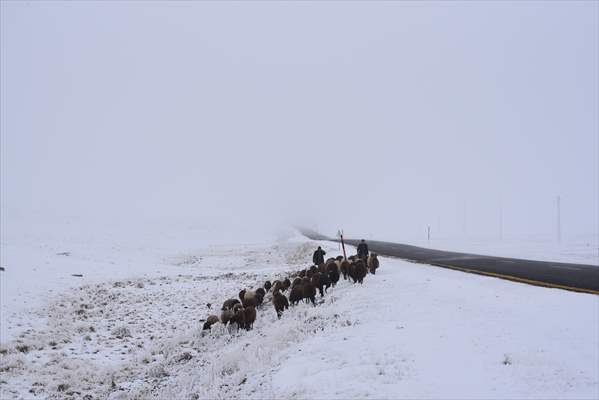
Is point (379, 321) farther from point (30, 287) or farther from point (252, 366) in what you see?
point (30, 287)

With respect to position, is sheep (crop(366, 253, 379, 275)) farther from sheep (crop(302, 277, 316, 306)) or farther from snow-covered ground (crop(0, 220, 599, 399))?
sheep (crop(302, 277, 316, 306))

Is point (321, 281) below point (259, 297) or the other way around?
the other way around

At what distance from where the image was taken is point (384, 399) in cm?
645

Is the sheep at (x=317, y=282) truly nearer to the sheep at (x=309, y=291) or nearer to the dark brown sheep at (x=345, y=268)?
the sheep at (x=309, y=291)

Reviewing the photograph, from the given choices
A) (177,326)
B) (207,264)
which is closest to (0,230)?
(207,264)

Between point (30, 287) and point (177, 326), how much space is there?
388 inches

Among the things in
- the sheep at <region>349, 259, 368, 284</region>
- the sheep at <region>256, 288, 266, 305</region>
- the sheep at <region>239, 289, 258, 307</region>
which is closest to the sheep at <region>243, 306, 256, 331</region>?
the sheep at <region>239, 289, 258, 307</region>

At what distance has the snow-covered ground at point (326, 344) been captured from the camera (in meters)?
7.17

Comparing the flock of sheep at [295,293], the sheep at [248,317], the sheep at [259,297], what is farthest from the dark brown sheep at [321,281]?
the sheep at [259,297]

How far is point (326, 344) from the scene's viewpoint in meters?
8.97

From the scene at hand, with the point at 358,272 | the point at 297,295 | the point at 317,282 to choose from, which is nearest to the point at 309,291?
the point at 297,295


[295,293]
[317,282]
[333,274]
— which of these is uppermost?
[333,274]

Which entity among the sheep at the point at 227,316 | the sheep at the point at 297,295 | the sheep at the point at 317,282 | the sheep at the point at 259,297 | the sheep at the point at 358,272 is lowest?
the sheep at the point at 227,316

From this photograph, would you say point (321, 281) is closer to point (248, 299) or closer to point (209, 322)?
point (248, 299)
